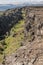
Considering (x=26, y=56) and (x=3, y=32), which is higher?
(x=26, y=56)

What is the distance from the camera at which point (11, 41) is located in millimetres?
38812

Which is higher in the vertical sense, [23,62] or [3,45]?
[23,62]

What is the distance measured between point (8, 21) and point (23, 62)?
3960 centimetres

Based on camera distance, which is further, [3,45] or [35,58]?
[3,45]

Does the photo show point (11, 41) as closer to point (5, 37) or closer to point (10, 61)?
point (5, 37)

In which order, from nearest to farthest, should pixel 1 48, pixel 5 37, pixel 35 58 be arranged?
1. pixel 35 58
2. pixel 1 48
3. pixel 5 37

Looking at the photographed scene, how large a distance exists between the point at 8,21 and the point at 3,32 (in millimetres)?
10286

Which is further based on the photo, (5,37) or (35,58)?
(5,37)

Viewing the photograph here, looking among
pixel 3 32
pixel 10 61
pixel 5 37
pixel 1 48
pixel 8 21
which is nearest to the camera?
pixel 10 61

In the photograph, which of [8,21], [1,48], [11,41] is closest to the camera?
[1,48]

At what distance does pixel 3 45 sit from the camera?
121ft

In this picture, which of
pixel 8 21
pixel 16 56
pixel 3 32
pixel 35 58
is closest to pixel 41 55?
pixel 35 58

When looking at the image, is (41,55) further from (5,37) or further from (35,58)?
(5,37)

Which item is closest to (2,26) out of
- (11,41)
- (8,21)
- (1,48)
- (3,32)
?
(3,32)
